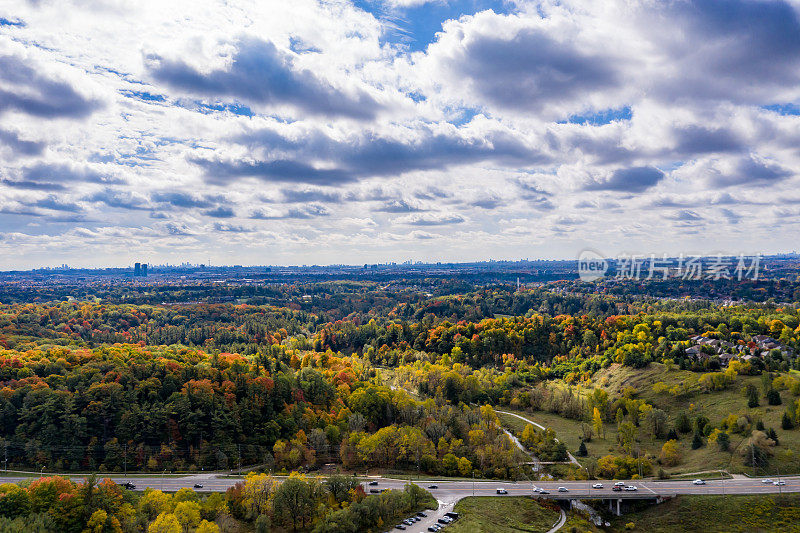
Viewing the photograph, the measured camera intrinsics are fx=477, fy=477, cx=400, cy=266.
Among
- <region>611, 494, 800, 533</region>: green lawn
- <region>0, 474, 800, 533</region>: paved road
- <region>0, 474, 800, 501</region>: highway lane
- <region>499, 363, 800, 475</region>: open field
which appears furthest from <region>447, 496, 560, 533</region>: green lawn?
<region>499, 363, 800, 475</region>: open field

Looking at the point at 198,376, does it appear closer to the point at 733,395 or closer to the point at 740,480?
the point at 740,480

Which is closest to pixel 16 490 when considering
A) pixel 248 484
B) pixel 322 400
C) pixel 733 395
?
pixel 248 484

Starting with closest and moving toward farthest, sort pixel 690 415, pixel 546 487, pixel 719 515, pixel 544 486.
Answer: pixel 719 515 < pixel 546 487 < pixel 544 486 < pixel 690 415

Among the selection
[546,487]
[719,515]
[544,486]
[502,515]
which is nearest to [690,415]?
[719,515]

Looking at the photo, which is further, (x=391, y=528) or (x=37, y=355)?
(x=37, y=355)

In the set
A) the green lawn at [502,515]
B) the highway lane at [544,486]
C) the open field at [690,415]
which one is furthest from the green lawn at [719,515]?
the green lawn at [502,515]

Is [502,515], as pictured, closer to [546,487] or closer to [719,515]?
[546,487]
